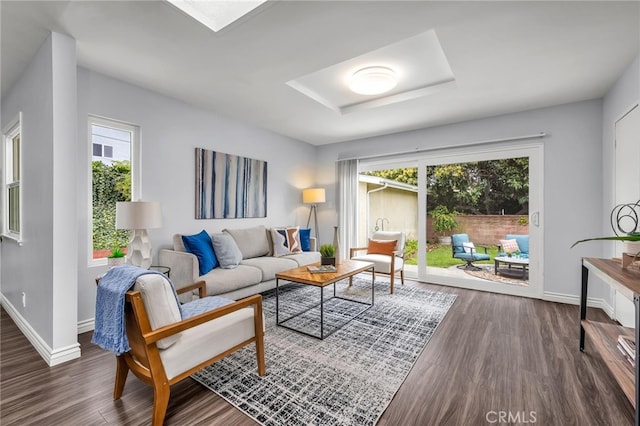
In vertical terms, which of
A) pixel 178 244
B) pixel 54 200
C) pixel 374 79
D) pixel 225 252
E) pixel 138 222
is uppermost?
pixel 374 79

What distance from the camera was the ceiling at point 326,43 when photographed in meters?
1.95

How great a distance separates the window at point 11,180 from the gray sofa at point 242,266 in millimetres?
1652

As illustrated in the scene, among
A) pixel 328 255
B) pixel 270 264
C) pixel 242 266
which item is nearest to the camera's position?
pixel 328 255

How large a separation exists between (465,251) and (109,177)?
4.80m

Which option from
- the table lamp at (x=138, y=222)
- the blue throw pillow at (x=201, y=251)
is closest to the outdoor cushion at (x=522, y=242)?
the blue throw pillow at (x=201, y=251)

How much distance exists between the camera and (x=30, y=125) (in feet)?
8.55

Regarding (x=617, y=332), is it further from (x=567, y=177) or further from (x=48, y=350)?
(x=48, y=350)

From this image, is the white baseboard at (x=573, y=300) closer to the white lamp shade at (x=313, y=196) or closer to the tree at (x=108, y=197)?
the white lamp shade at (x=313, y=196)

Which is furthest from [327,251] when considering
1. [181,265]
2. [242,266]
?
[181,265]

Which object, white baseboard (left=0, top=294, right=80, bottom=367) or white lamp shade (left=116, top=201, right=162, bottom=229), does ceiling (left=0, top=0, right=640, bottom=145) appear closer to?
white lamp shade (left=116, top=201, right=162, bottom=229)

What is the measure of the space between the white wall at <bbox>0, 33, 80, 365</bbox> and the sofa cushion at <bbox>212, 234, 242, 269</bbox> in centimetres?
139

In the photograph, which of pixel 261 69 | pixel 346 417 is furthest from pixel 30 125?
pixel 346 417

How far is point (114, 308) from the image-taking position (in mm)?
1482

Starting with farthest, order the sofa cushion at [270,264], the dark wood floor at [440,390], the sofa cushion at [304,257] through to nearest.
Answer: the sofa cushion at [304,257] < the sofa cushion at [270,264] < the dark wood floor at [440,390]
